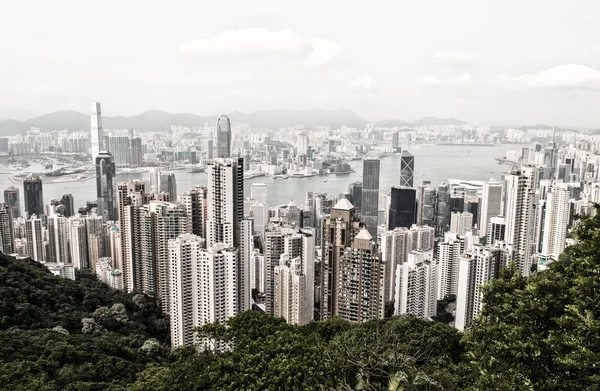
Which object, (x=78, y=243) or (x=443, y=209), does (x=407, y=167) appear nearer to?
(x=443, y=209)

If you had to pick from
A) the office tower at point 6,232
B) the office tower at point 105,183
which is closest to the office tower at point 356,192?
the office tower at point 105,183

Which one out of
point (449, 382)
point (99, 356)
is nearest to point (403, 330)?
point (449, 382)

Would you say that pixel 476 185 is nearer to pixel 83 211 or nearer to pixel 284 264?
pixel 284 264

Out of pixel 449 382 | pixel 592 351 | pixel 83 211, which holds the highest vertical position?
pixel 592 351

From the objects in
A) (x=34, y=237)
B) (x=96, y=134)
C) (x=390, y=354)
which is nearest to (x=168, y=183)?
(x=34, y=237)

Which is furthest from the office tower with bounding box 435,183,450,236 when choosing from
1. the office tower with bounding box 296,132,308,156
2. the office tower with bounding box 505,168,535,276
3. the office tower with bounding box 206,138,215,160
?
the office tower with bounding box 206,138,215,160

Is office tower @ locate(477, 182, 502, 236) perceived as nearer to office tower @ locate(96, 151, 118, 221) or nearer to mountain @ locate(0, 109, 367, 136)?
mountain @ locate(0, 109, 367, 136)
